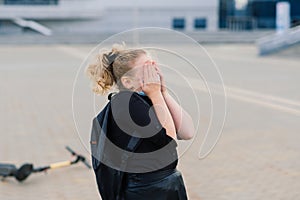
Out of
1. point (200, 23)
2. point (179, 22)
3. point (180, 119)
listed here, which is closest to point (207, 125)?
point (180, 119)

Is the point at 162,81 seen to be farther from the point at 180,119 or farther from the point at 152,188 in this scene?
the point at 152,188

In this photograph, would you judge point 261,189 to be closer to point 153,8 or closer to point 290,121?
point 290,121

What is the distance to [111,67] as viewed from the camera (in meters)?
2.40

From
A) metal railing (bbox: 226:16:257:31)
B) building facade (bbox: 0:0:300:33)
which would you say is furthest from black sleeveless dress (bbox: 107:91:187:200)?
metal railing (bbox: 226:16:257:31)

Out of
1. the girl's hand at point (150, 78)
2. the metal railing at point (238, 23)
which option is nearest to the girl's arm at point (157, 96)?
the girl's hand at point (150, 78)

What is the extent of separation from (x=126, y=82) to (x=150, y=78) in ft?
0.34

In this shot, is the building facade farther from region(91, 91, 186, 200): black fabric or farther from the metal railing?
region(91, 91, 186, 200): black fabric

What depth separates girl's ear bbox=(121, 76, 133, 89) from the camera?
2.35 m

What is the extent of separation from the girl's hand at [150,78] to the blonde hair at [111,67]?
0.21 ft

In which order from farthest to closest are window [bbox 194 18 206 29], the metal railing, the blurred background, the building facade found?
1. window [bbox 194 18 206 29]
2. the metal railing
3. the building facade
4. the blurred background

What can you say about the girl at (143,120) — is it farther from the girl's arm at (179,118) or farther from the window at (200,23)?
the window at (200,23)

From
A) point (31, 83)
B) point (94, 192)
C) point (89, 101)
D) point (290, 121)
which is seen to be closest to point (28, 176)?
point (94, 192)

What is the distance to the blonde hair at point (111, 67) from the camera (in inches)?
92.2

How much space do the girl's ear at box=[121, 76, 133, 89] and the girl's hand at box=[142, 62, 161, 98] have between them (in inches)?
2.4
